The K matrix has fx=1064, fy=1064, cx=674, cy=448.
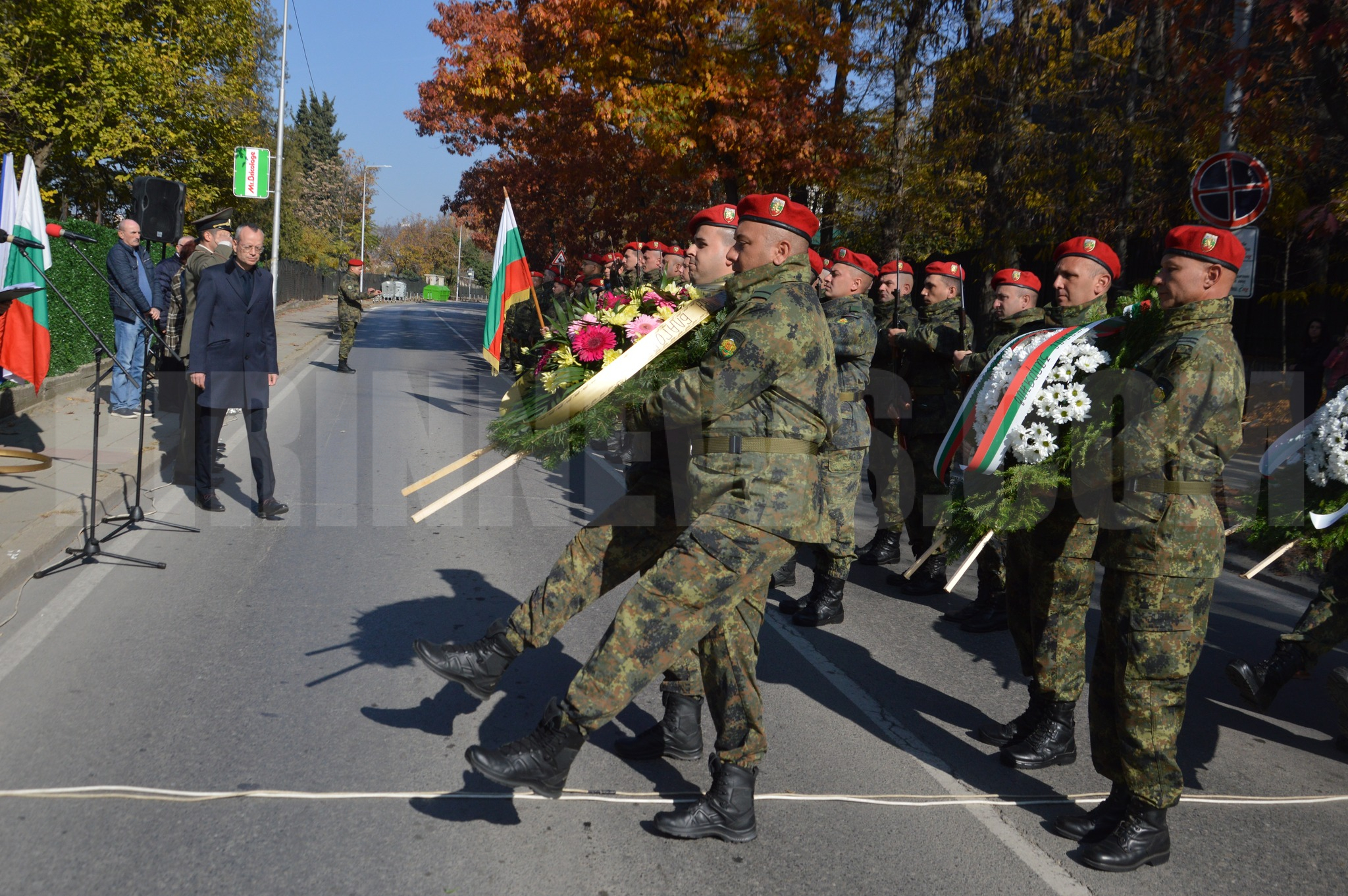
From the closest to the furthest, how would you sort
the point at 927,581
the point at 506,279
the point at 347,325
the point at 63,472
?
the point at 506,279 → the point at 927,581 → the point at 63,472 → the point at 347,325

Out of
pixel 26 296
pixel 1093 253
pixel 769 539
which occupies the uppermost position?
pixel 1093 253

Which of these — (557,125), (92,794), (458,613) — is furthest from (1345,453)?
(557,125)

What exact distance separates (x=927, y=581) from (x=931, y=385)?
1334 millimetres

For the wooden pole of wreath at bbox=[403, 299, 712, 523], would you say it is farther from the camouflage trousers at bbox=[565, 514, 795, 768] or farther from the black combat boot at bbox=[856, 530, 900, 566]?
the black combat boot at bbox=[856, 530, 900, 566]

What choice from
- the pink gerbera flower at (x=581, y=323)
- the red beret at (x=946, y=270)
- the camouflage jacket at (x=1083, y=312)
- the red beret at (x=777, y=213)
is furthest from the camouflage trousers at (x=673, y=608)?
the red beret at (x=946, y=270)

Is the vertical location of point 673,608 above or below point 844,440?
below

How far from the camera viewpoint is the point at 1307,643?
4957 millimetres

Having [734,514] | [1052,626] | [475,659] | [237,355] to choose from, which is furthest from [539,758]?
[237,355]

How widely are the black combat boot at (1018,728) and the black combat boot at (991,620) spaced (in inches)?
62.5

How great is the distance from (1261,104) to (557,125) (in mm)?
11650

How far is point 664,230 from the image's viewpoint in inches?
781

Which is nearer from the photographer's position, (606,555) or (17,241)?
(606,555)

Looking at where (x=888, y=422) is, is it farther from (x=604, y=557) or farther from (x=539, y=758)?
(x=539, y=758)

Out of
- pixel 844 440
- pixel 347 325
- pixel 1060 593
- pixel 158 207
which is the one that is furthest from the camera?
pixel 347 325
